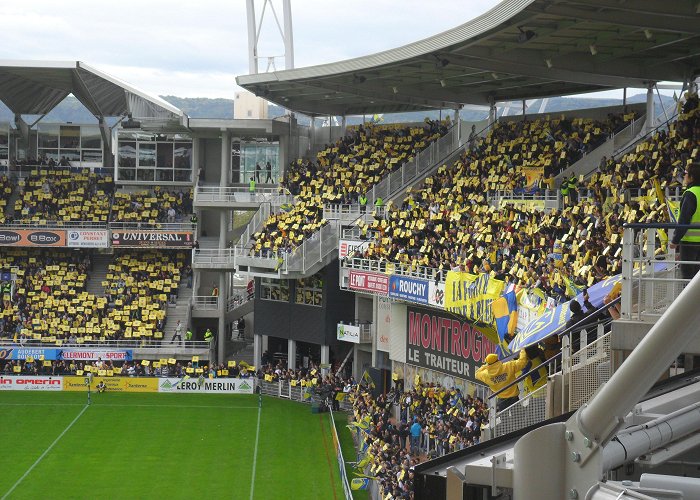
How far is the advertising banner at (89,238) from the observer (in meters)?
44.5

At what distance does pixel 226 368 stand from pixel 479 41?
1834 cm

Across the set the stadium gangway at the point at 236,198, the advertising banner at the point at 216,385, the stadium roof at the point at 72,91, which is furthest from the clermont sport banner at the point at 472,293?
the stadium roof at the point at 72,91

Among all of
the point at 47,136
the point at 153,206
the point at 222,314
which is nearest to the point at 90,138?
the point at 47,136

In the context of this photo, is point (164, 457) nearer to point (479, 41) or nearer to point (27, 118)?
point (479, 41)

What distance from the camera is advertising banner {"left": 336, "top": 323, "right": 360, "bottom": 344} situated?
37.2 m

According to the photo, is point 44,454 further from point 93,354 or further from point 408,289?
point 408,289

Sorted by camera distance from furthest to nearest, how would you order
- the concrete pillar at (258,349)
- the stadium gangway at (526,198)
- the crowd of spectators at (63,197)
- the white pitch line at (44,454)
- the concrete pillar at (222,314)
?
the crowd of spectators at (63,197) → the concrete pillar at (222,314) → the concrete pillar at (258,349) → the stadium gangway at (526,198) → the white pitch line at (44,454)

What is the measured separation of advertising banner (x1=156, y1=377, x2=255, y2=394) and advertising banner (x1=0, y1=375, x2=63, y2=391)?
3.88 meters

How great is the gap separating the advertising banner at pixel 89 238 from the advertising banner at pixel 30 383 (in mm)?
6546

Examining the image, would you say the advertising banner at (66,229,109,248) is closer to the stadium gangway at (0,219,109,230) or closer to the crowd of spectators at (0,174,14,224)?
the stadium gangway at (0,219,109,230)

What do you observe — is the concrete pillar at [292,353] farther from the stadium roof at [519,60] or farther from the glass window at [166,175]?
the glass window at [166,175]

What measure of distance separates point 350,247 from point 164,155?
50.2ft

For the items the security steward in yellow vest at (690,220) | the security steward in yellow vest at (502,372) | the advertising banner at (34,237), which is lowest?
the security steward in yellow vest at (502,372)

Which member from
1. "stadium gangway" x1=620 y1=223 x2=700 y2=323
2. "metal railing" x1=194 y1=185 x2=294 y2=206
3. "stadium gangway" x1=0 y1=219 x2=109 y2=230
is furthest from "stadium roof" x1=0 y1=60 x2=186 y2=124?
"stadium gangway" x1=620 y1=223 x2=700 y2=323
